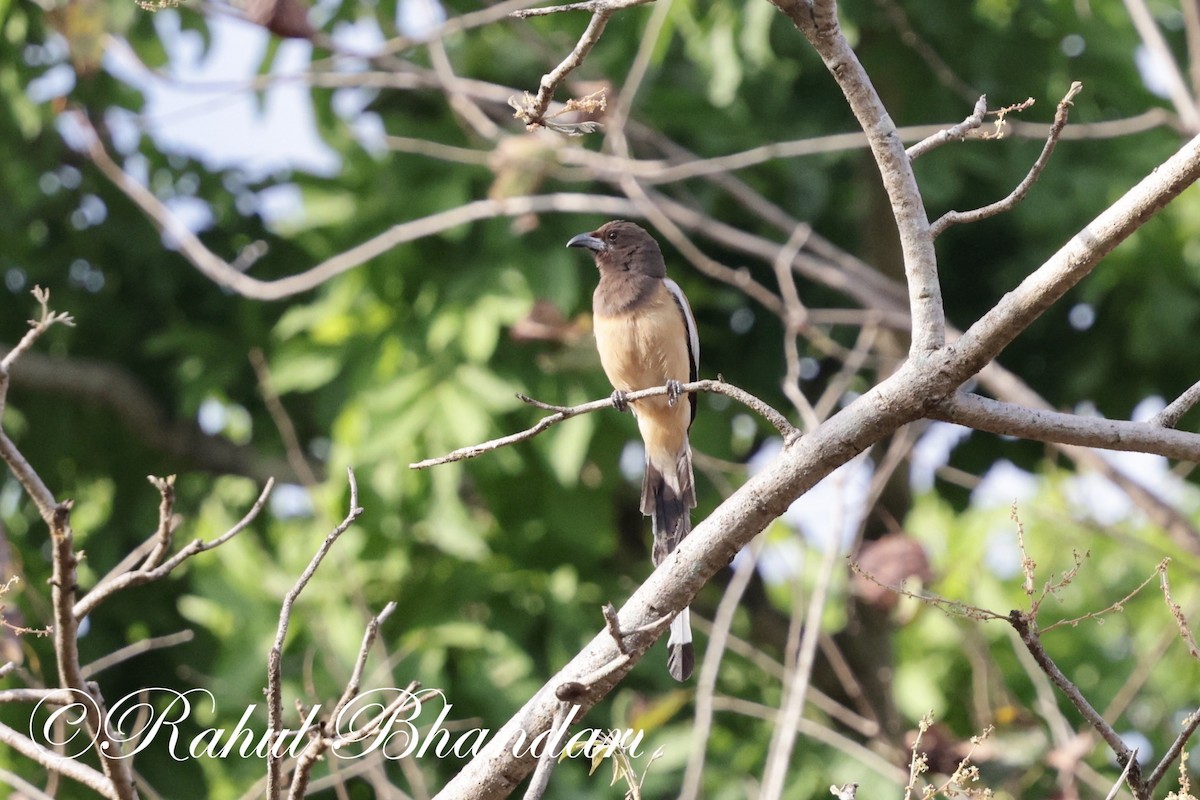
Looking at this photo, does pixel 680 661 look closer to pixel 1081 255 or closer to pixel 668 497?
pixel 668 497

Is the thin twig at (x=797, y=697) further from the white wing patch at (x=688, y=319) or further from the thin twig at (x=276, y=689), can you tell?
the thin twig at (x=276, y=689)

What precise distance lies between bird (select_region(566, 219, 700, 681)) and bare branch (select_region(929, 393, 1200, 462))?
220 cm

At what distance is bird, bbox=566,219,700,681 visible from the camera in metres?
4.60

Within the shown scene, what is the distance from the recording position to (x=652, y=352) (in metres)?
4.73

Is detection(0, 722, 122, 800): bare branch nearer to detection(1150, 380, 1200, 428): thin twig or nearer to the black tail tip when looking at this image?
the black tail tip

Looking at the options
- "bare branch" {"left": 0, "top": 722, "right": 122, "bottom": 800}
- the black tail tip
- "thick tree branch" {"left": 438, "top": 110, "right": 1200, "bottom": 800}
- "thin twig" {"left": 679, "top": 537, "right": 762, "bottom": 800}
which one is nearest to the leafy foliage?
"thin twig" {"left": 679, "top": 537, "right": 762, "bottom": 800}

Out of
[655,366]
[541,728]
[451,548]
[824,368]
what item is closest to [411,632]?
[451,548]

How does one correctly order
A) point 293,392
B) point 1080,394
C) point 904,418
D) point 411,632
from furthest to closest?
point 293,392 → point 1080,394 → point 411,632 → point 904,418

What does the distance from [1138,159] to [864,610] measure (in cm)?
246

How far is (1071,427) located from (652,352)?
251cm

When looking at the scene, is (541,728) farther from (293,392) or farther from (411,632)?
(293,392)

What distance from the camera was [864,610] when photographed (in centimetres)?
673

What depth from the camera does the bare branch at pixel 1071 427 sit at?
7.56ft

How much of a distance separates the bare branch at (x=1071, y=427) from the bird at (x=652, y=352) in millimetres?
2202
